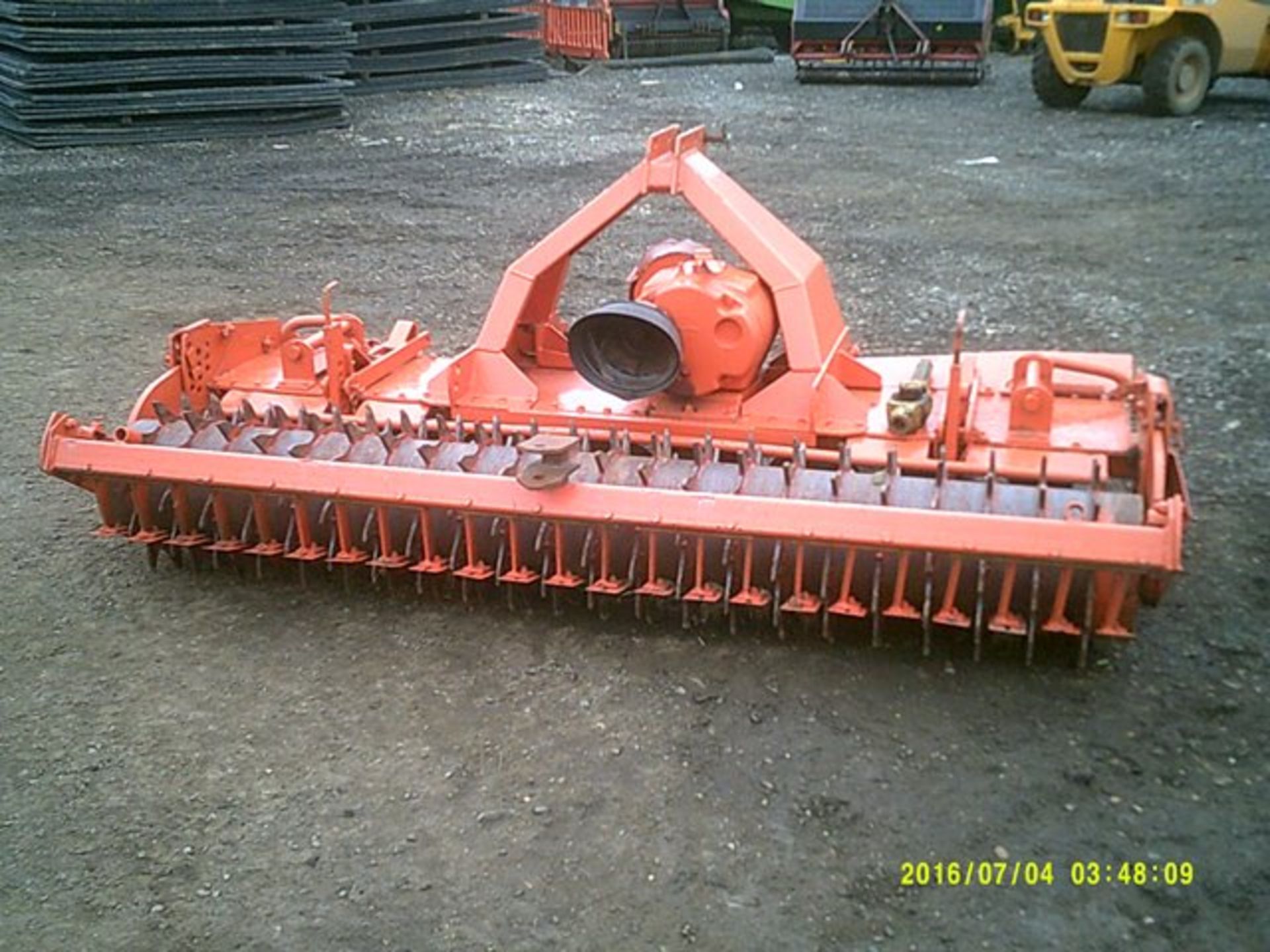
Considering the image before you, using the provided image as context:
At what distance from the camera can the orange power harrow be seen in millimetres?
3141

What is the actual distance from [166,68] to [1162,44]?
853 centimetres

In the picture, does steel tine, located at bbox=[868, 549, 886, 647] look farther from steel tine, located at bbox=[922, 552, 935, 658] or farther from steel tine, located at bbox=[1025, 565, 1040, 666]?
steel tine, located at bbox=[1025, 565, 1040, 666]

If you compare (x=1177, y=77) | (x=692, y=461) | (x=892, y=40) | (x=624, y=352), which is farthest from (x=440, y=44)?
(x=692, y=461)

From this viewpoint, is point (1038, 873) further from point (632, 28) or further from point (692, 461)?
point (632, 28)

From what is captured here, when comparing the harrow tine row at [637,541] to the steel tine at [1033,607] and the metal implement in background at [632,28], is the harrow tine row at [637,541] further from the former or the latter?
the metal implement in background at [632,28]

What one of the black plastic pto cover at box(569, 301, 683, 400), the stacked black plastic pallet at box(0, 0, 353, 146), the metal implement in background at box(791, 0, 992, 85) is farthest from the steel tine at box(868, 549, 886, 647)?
the metal implement in background at box(791, 0, 992, 85)

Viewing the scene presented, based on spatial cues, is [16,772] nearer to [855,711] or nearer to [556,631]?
[556,631]

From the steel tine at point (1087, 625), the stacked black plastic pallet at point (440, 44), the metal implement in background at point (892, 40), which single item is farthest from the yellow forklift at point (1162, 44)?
the steel tine at point (1087, 625)

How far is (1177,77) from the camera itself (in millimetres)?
11742

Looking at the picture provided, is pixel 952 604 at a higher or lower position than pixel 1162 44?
lower

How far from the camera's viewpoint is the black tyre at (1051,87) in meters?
12.4

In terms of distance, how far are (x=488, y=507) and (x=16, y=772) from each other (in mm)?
1245

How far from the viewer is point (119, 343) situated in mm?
6207

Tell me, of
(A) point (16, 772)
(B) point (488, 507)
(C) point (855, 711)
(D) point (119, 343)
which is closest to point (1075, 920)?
(C) point (855, 711)
